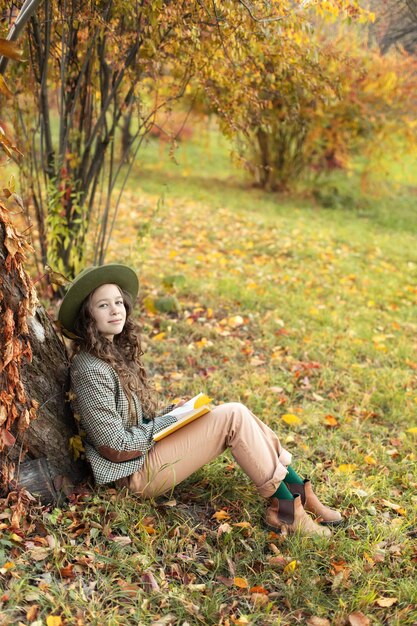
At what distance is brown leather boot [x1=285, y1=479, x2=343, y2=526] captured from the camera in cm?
283

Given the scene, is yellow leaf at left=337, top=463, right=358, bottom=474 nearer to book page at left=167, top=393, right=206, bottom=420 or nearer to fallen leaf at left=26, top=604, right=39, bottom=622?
book page at left=167, top=393, right=206, bottom=420

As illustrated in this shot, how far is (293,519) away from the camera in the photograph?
2.70 meters

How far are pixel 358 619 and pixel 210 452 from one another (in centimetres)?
90

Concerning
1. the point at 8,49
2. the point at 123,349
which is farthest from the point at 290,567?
the point at 8,49

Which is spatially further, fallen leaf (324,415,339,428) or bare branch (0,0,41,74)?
fallen leaf (324,415,339,428)

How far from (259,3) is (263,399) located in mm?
2341

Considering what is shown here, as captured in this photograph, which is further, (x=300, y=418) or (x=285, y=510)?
(x=300, y=418)

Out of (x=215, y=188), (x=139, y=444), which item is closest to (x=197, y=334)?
(x=139, y=444)

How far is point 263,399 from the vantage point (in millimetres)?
4012

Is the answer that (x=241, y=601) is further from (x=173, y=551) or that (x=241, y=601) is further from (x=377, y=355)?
(x=377, y=355)

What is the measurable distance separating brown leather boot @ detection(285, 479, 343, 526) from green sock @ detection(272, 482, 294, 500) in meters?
0.09

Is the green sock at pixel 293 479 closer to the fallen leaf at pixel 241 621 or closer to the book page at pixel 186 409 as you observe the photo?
the book page at pixel 186 409

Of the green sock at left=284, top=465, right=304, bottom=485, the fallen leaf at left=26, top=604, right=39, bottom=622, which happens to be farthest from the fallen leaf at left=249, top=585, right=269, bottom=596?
the fallen leaf at left=26, top=604, right=39, bottom=622

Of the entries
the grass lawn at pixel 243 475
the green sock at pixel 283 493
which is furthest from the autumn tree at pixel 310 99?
the green sock at pixel 283 493
